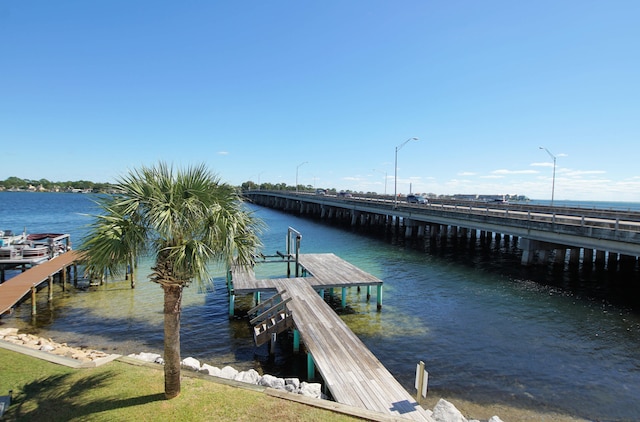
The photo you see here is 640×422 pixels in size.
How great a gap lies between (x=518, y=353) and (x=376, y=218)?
50.9 metres

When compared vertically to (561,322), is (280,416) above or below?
above

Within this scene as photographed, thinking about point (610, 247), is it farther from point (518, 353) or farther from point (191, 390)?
point (191, 390)

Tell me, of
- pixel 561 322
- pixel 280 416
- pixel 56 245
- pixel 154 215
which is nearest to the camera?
pixel 154 215

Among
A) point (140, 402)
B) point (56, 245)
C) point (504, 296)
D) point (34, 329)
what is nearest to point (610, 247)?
point (504, 296)

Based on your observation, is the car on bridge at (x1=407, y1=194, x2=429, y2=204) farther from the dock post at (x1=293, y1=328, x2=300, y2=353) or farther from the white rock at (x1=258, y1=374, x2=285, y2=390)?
the white rock at (x1=258, y1=374, x2=285, y2=390)

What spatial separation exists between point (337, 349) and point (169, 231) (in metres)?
6.72

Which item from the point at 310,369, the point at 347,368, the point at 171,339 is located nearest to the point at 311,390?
the point at 347,368

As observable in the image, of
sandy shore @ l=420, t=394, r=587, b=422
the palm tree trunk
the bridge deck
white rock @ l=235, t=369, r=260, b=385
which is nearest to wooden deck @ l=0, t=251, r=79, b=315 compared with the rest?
white rock @ l=235, t=369, r=260, b=385

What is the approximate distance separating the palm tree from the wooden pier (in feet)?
4.31

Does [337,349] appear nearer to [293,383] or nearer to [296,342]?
[293,383]

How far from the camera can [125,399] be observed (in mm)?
7094

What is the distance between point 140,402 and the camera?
6.98m

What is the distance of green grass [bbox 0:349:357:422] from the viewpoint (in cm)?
660

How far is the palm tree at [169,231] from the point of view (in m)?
6.29
